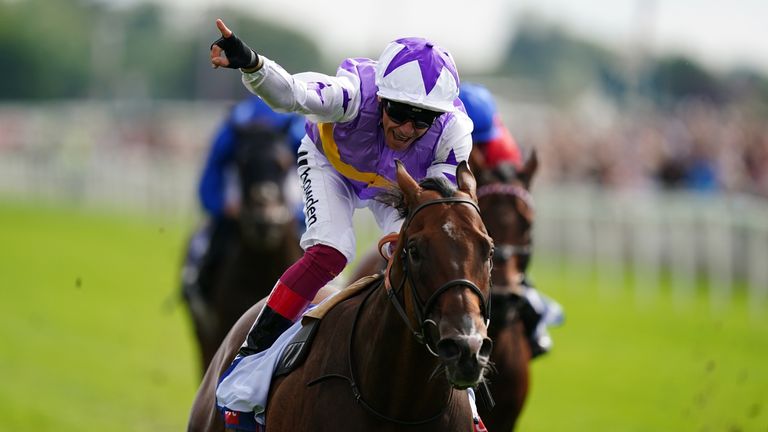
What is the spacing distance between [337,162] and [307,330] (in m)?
0.76

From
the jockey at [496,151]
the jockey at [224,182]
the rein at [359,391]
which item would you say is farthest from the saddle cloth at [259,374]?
the jockey at [224,182]

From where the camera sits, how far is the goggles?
16.0 feet

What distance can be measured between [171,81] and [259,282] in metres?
70.2

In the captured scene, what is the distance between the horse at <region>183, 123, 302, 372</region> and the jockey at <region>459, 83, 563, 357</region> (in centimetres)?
248

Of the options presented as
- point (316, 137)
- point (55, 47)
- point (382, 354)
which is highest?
Answer: point (316, 137)

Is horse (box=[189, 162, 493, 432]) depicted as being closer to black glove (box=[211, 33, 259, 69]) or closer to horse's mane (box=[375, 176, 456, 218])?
horse's mane (box=[375, 176, 456, 218])

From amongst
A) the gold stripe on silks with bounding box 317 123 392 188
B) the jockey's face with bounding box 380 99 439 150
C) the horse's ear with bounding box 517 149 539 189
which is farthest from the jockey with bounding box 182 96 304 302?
the jockey's face with bounding box 380 99 439 150

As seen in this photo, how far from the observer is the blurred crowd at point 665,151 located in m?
17.6

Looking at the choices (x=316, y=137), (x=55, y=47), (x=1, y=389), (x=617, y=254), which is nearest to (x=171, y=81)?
(x=55, y=47)

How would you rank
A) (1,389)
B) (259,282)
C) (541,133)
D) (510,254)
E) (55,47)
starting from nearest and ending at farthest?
(510,254), (259,282), (1,389), (541,133), (55,47)

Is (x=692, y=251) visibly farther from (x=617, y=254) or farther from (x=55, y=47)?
(x=55, y=47)

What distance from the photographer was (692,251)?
16875mm

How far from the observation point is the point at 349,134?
17.3ft

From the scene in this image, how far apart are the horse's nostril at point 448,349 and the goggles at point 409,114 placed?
1.19m
